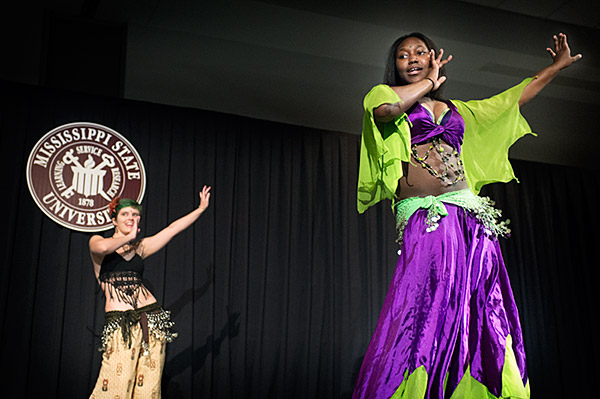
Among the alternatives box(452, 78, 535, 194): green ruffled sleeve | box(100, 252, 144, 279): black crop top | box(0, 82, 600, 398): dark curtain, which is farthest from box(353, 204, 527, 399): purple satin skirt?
box(0, 82, 600, 398): dark curtain

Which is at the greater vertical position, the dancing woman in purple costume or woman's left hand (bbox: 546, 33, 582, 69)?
woman's left hand (bbox: 546, 33, 582, 69)

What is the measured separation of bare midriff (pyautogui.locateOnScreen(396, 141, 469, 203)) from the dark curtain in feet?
8.93

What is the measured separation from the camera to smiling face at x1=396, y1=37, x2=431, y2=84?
2463mm

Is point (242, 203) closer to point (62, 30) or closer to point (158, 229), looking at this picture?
point (158, 229)

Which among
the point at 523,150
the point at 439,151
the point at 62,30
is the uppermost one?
the point at 62,30

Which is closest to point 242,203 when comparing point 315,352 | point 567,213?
point 315,352

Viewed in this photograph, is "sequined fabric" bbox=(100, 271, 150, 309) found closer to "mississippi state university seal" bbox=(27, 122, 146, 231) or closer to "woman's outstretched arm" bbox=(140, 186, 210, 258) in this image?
"woman's outstretched arm" bbox=(140, 186, 210, 258)

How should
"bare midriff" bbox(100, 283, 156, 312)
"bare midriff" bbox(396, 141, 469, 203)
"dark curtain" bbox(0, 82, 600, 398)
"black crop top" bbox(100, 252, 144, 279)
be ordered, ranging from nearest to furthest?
"bare midriff" bbox(396, 141, 469, 203) → "bare midriff" bbox(100, 283, 156, 312) → "black crop top" bbox(100, 252, 144, 279) → "dark curtain" bbox(0, 82, 600, 398)

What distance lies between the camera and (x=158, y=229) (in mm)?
4758

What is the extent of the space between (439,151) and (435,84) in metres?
0.25

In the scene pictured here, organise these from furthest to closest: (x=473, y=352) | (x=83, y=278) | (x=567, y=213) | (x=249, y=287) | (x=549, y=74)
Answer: (x=567, y=213) → (x=249, y=287) → (x=83, y=278) → (x=549, y=74) → (x=473, y=352)

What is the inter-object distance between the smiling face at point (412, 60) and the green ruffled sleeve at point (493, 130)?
25 centimetres
